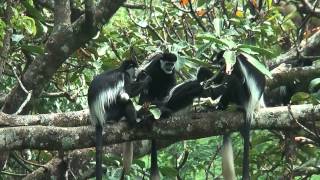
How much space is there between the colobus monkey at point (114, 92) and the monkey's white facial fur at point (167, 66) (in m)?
0.23

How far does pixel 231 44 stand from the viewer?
2.31 metres

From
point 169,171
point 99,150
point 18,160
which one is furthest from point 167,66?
point 18,160

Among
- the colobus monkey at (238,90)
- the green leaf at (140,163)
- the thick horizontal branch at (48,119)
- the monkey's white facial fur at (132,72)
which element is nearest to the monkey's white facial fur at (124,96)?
the monkey's white facial fur at (132,72)

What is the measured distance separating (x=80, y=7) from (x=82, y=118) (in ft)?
2.98

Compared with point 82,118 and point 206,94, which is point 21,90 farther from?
point 206,94

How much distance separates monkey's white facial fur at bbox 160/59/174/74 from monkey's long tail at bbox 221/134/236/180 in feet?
1.95

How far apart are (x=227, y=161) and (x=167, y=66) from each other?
73cm

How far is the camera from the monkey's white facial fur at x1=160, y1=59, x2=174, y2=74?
3299 mm

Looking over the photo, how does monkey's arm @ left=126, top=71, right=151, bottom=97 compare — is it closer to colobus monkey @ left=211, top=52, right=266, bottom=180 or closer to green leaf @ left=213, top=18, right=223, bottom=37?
colobus monkey @ left=211, top=52, right=266, bottom=180

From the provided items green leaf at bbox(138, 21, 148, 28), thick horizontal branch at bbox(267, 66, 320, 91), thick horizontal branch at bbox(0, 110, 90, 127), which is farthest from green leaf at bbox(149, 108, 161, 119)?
thick horizontal branch at bbox(267, 66, 320, 91)

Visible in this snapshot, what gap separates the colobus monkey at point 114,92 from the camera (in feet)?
9.59

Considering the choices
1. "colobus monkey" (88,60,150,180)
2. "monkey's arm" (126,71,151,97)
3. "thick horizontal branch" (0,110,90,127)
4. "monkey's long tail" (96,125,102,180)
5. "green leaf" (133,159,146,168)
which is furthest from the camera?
"monkey's arm" (126,71,151,97)

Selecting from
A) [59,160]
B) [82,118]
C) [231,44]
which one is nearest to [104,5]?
[231,44]

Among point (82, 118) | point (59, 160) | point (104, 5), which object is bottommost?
point (59, 160)
